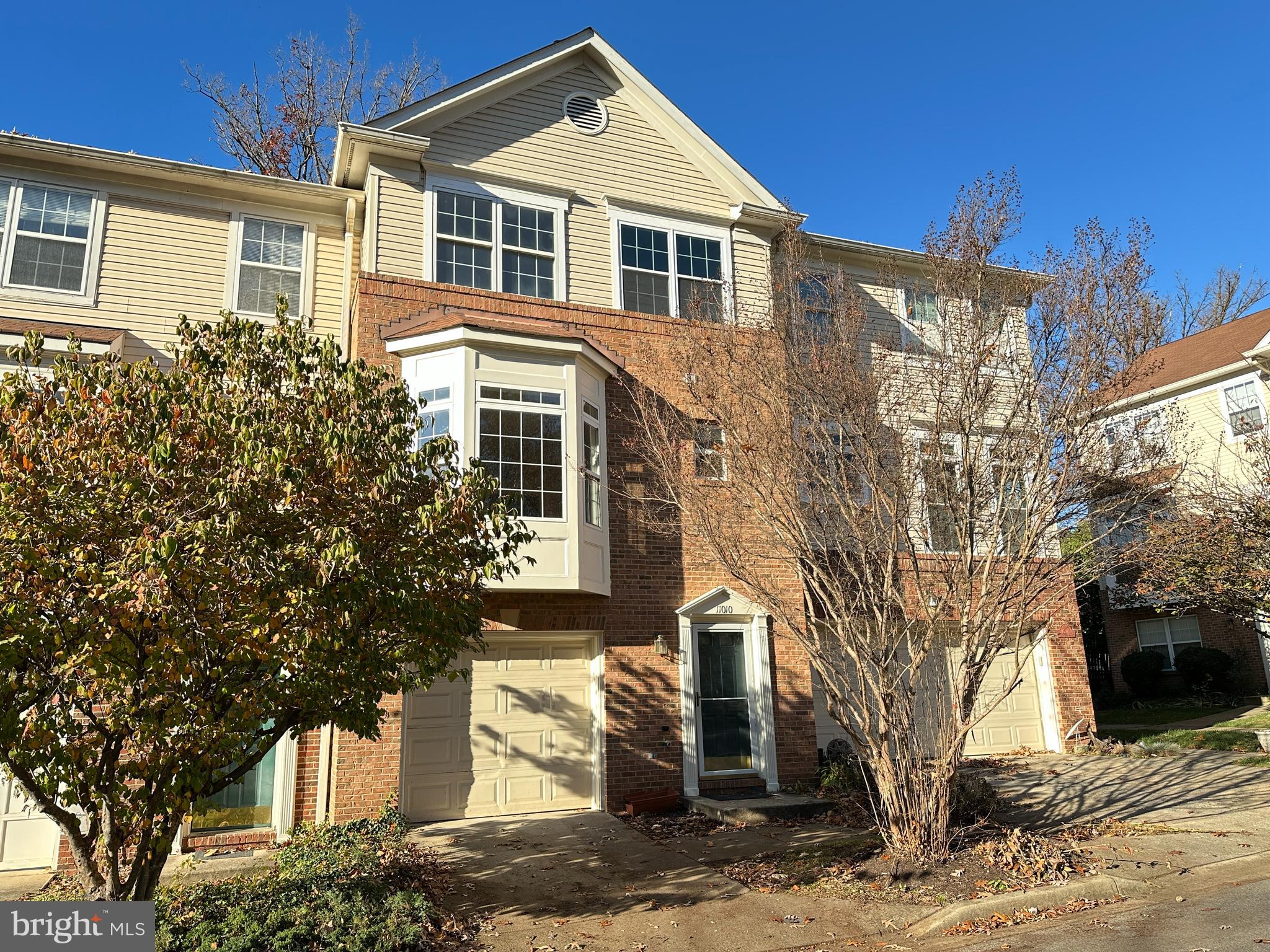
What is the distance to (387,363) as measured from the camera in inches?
466

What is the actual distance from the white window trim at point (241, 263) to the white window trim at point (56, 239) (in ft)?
5.51

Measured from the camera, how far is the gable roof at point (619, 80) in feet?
43.2

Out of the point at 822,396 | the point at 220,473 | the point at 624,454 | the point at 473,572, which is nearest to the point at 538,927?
the point at 473,572

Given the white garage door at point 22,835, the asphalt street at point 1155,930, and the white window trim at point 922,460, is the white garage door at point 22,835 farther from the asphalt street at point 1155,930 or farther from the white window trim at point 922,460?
the white window trim at point 922,460

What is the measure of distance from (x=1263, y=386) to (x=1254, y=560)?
7858 mm

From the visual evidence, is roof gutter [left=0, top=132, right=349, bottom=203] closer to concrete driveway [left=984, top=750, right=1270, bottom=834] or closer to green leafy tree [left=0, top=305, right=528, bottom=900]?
green leafy tree [left=0, top=305, right=528, bottom=900]

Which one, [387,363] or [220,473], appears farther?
[387,363]

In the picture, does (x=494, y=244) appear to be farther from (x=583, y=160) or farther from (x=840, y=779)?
(x=840, y=779)

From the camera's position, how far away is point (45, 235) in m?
12.2

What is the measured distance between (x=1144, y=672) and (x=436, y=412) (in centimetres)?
2018

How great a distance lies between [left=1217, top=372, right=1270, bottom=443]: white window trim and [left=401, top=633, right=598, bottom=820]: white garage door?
17.5 m

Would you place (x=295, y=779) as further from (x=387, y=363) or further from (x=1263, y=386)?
(x=1263, y=386)

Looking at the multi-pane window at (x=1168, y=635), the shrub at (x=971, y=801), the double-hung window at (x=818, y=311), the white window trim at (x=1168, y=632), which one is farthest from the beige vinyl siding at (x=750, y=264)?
the multi-pane window at (x=1168, y=635)

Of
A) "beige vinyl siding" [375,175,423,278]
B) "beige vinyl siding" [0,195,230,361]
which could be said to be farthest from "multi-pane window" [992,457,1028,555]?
"beige vinyl siding" [0,195,230,361]
